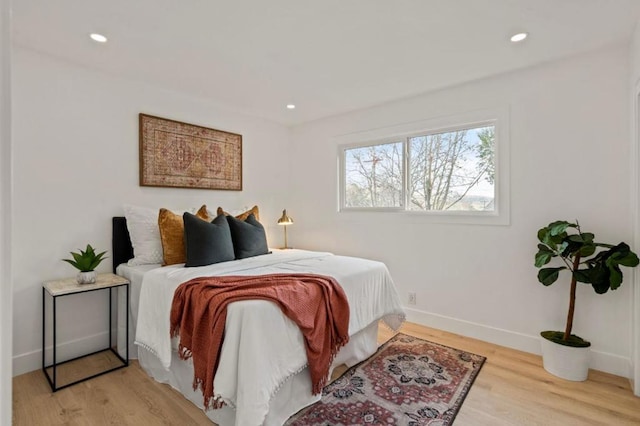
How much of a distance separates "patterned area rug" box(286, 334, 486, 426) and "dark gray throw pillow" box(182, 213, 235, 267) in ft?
4.30

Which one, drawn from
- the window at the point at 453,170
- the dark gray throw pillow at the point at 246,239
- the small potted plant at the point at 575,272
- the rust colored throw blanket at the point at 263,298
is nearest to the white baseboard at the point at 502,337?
the small potted plant at the point at 575,272

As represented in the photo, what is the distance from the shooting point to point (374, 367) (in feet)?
8.19

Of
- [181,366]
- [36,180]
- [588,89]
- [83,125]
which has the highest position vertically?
[588,89]

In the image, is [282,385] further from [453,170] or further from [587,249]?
[453,170]

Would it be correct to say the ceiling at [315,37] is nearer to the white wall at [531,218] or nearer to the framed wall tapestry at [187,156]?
the white wall at [531,218]

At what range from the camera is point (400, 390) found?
86.5 inches

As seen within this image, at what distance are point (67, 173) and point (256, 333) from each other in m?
2.23

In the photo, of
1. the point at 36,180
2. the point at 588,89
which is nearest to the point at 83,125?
the point at 36,180

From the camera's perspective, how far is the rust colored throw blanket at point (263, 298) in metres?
1.74

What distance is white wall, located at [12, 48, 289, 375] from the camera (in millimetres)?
2447

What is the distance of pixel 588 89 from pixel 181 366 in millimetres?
3630

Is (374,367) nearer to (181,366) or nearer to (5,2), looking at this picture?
(181,366)

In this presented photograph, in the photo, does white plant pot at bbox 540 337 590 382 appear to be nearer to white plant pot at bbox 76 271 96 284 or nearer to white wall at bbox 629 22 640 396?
white wall at bbox 629 22 640 396

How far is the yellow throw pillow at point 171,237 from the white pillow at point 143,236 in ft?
0.31
